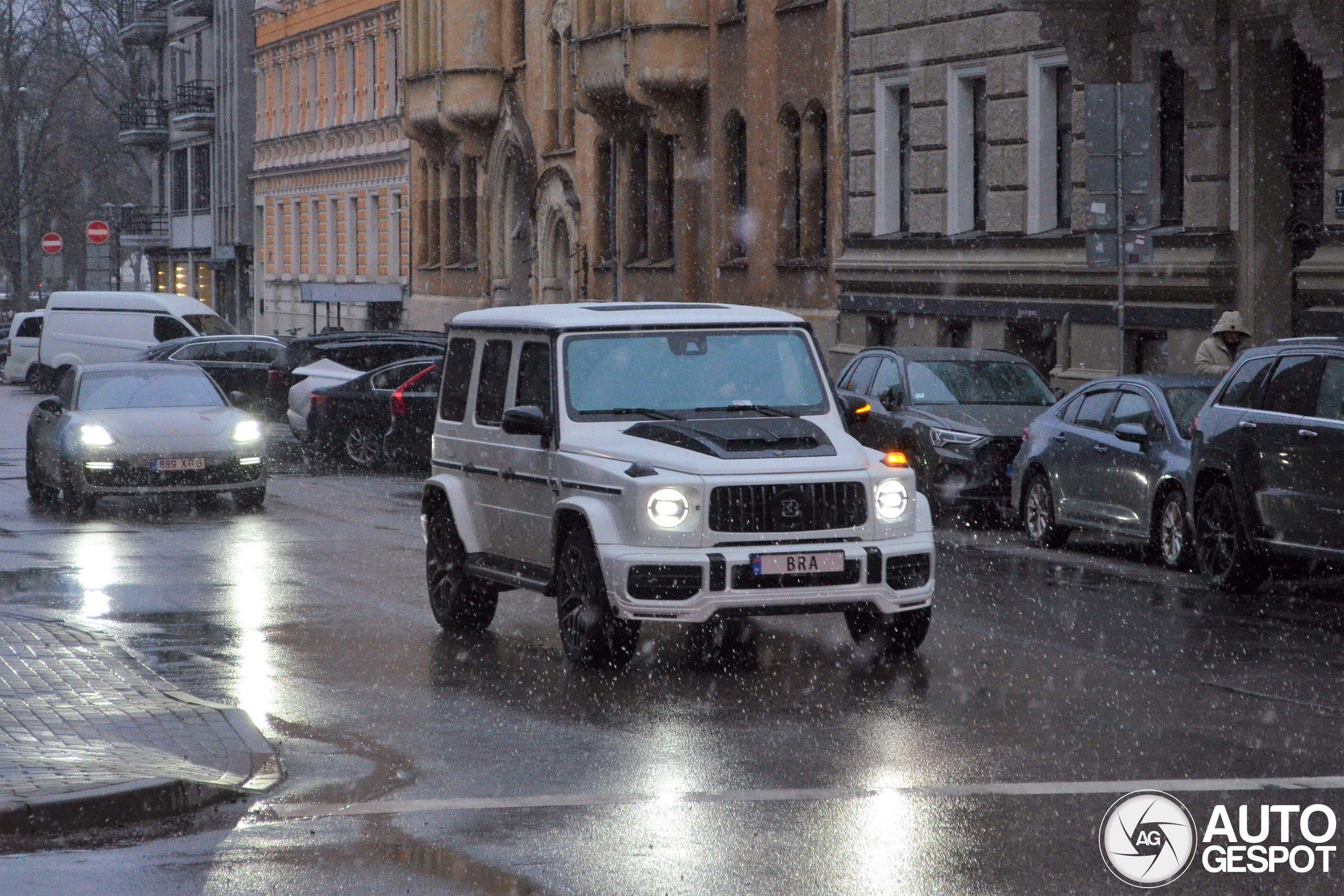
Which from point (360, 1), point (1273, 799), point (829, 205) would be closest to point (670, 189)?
point (829, 205)

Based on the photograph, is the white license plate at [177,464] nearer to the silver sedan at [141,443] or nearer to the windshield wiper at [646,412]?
the silver sedan at [141,443]

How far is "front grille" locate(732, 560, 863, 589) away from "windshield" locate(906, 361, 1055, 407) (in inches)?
407

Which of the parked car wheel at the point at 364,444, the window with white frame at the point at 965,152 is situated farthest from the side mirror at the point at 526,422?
the window with white frame at the point at 965,152

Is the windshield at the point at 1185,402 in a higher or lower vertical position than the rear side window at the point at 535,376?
lower

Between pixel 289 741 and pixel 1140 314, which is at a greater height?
pixel 1140 314

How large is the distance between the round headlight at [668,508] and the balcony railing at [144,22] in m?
80.4

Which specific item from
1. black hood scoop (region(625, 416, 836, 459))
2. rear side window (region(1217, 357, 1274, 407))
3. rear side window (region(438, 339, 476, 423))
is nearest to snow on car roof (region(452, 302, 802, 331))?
rear side window (region(438, 339, 476, 423))

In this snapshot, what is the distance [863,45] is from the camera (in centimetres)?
3438

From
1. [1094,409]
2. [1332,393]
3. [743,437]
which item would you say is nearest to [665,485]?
[743,437]

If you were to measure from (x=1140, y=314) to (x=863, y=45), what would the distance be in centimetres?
950

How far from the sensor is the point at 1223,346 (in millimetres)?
20938

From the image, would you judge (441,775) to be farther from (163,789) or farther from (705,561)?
(705,561)

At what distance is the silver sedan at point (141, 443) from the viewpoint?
831 inches

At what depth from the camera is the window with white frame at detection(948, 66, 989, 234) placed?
3144 cm
